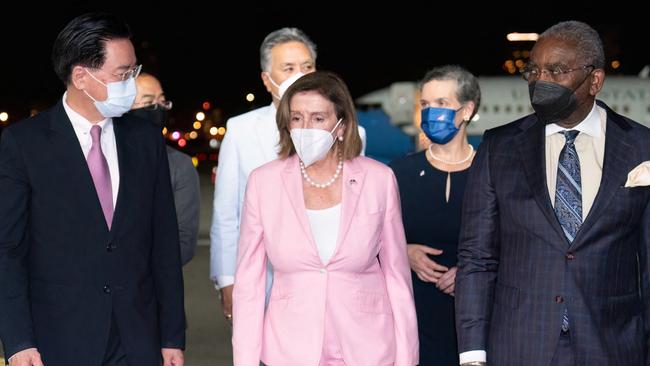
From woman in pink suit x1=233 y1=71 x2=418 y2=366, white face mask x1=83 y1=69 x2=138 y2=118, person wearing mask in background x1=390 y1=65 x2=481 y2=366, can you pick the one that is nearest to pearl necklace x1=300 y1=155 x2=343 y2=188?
woman in pink suit x1=233 y1=71 x2=418 y2=366

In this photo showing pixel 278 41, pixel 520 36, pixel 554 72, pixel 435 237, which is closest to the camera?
pixel 554 72

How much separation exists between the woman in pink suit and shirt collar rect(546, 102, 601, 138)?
2.16 feet

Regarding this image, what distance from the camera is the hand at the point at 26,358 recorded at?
3691mm

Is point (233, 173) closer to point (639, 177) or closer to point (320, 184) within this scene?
point (320, 184)

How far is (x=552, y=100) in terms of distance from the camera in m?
3.64

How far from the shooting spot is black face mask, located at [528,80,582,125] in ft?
11.9

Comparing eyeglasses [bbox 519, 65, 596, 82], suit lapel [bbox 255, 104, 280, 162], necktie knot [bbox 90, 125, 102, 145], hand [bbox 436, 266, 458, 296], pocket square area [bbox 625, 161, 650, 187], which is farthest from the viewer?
suit lapel [bbox 255, 104, 280, 162]

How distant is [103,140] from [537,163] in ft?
5.26

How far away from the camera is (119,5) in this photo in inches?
1785

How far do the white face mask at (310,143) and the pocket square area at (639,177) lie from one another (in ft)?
3.64

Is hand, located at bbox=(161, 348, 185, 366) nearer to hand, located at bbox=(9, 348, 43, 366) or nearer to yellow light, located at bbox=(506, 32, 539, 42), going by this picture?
hand, located at bbox=(9, 348, 43, 366)

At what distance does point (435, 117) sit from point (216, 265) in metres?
1.30

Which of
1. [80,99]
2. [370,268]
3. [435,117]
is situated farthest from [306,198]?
[435,117]

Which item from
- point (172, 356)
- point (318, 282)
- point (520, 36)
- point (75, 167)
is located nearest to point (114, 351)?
point (172, 356)
